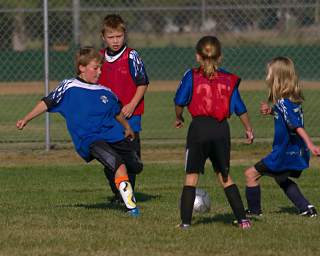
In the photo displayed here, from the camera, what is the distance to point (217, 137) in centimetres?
759

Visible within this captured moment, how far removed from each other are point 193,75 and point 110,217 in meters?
1.55

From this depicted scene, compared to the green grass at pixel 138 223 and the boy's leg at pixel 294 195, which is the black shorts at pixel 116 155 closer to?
the green grass at pixel 138 223

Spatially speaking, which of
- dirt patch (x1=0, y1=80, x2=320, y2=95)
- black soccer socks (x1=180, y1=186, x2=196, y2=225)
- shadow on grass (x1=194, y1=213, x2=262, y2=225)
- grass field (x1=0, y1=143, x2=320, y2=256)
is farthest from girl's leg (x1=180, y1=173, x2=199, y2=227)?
dirt patch (x1=0, y1=80, x2=320, y2=95)

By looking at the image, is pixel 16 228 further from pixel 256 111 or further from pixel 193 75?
pixel 256 111

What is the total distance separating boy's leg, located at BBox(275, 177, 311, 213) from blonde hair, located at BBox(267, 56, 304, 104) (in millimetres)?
798

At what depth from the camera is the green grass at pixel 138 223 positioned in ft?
22.9

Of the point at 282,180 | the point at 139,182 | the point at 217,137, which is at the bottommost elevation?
the point at 139,182

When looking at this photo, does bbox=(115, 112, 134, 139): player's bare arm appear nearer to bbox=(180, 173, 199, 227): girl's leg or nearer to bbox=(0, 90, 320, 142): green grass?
bbox=(180, 173, 199, 227): girl's leg

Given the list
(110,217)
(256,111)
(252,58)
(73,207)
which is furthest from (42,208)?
(252,58)

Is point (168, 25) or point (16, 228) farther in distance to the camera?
point (168, 25)

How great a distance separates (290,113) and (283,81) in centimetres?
28

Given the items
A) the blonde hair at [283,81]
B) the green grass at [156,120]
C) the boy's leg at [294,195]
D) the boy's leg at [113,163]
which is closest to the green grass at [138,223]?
the boy's leg at [294,195]

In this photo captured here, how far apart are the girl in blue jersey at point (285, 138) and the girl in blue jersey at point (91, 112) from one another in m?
1.09

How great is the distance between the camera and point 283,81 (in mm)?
8320
